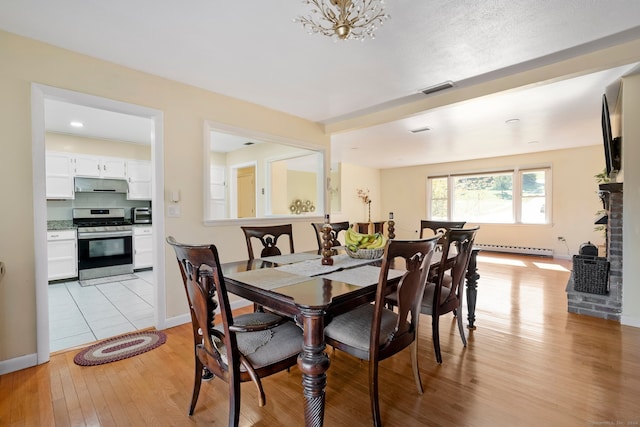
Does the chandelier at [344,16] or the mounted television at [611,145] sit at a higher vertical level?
the chandelier at [344,16]

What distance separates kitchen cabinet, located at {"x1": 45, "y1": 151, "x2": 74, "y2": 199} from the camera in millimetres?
4520

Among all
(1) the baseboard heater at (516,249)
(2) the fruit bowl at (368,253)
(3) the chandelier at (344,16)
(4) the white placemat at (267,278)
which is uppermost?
(3) the chandelier at (344,16)

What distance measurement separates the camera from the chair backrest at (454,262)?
6.70 ft

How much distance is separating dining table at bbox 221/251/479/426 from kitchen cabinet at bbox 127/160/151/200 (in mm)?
4330

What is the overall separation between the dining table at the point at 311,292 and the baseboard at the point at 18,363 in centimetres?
159

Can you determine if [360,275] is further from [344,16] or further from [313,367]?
[344,16]

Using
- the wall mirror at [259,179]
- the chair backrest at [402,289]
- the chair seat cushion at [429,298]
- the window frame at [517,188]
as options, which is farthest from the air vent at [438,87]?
the window frame at [517,188]

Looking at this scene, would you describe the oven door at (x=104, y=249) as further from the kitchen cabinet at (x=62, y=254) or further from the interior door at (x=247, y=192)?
the interior door at (x=247, y=192)

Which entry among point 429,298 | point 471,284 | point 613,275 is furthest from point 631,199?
point 429,298

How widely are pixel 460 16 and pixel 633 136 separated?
2211 mm

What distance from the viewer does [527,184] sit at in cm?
669

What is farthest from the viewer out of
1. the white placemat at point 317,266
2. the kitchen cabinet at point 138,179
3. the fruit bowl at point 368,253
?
the kitchen cabinet at point 138,179

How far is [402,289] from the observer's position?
4.71 ft

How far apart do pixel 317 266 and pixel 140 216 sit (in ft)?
15.8
